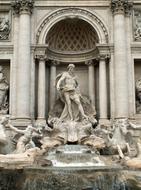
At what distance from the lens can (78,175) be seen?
14766 millimetres

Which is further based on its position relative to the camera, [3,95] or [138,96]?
[138,96]

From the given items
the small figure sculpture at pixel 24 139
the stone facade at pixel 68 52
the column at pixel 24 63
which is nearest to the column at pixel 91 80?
the stone facade at pixel 68 52

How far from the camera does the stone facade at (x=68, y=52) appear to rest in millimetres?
23156

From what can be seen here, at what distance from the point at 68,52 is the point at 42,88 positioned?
3.39 metres

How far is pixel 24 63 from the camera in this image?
23125 mm

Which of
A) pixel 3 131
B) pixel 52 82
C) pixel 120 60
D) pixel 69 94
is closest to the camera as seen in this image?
pixel 3 131

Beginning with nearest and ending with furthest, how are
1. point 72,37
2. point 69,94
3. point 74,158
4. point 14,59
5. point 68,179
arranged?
point 68,179 < point 74,158 < point 69,94 < point 14,59 < point 72,37

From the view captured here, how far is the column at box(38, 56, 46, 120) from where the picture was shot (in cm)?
2327

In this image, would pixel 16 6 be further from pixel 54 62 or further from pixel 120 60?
pixel 120 60

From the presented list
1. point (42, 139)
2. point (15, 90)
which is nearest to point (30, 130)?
point (42, 139)

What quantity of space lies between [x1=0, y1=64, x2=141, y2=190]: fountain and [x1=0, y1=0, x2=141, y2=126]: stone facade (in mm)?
1241

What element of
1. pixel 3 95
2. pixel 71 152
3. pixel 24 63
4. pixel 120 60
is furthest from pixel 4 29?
pixel 71 152

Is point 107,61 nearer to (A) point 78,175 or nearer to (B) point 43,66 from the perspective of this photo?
(B) point 43,66

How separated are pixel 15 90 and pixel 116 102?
584 centimetres
